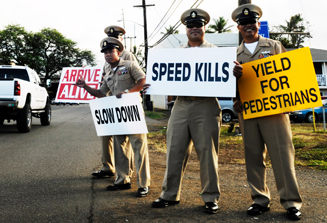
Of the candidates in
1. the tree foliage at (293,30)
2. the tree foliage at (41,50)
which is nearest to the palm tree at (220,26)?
A: the tree foliage at (293,30)

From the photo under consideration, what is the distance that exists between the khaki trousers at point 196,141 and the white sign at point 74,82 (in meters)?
2.13

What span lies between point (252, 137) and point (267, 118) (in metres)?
0.27

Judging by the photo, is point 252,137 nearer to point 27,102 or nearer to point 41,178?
point 41,178

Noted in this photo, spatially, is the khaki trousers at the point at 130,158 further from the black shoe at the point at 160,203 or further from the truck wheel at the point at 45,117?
the truck wheel at the point at 45,117

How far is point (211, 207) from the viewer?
12.3ft

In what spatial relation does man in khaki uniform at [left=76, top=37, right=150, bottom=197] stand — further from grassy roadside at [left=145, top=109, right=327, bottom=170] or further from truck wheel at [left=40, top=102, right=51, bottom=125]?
truck wheel at [left=40, top=102, right=51, bottom=125]

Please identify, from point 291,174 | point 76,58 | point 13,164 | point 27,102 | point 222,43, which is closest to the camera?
point 291,174

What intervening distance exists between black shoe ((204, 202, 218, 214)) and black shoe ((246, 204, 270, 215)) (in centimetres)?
34

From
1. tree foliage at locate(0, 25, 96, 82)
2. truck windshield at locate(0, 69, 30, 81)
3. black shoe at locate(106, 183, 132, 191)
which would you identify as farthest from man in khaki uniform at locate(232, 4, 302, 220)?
tree foliage at locate(0, 25, 96, 82)

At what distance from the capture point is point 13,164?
6.41 meters

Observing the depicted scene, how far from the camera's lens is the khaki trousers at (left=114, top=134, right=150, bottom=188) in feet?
14.9

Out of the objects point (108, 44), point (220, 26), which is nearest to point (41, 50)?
point (220, 26)

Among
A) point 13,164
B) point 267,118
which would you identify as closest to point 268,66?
point 267,118

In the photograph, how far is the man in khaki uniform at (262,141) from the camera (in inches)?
143
